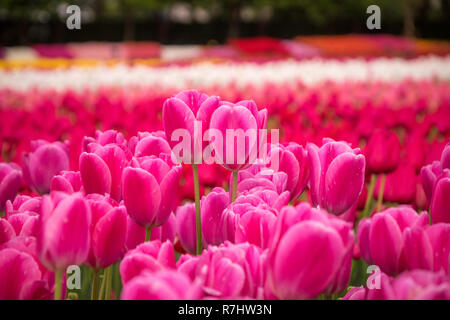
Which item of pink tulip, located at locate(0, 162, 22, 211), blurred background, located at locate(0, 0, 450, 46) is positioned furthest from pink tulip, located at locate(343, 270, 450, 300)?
blurred background, located at locate(0, 0, 450, 46)

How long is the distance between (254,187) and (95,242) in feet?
0.99

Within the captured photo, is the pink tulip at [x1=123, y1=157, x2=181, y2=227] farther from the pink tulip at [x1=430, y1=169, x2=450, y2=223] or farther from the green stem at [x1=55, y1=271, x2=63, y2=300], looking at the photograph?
the pink tulip at [x1=430, y1=169, x2=450, y2=223]

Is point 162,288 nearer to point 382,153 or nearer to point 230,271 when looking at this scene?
point 230,271

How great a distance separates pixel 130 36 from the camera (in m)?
31.2

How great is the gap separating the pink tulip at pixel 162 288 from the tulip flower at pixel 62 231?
0.13 m

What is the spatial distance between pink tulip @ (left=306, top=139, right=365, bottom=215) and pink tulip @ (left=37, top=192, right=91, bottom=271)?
1.21 feet

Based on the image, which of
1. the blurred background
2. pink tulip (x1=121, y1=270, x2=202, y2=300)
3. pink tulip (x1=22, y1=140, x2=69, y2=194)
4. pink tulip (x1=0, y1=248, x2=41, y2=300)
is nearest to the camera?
pink tulip (x1=121, y1=270, x2=202, y2=300)

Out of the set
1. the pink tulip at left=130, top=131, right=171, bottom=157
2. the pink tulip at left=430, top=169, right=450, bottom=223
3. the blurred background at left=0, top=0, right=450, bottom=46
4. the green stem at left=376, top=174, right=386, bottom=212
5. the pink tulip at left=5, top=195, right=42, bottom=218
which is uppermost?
the blurred background at left=0, top=0, right=450, bottom=46

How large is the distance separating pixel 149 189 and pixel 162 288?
291mm

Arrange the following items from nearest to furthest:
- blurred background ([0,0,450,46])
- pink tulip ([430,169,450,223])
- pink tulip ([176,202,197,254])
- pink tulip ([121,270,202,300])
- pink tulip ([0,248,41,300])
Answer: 1. pink tulip ([121,270,202,300])
2. pink tulip ([0,248,41,300])
3. pink tulip ([430,169,450,223])
4. pink tulip ([176,202,197,254])
5. blurred background ([0,0,450,46])

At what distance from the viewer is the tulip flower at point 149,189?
82cm

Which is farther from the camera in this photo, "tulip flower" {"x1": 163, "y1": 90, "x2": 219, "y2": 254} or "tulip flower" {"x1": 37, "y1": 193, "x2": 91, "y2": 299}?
"tulip flower" {"x1": 163, "y1": 90, "x2": 219, "y2": 254}

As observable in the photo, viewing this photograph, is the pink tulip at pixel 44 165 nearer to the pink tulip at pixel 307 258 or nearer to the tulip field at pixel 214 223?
the tulip field at pixel 214 223

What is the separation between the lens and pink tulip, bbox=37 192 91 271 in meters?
0.66
